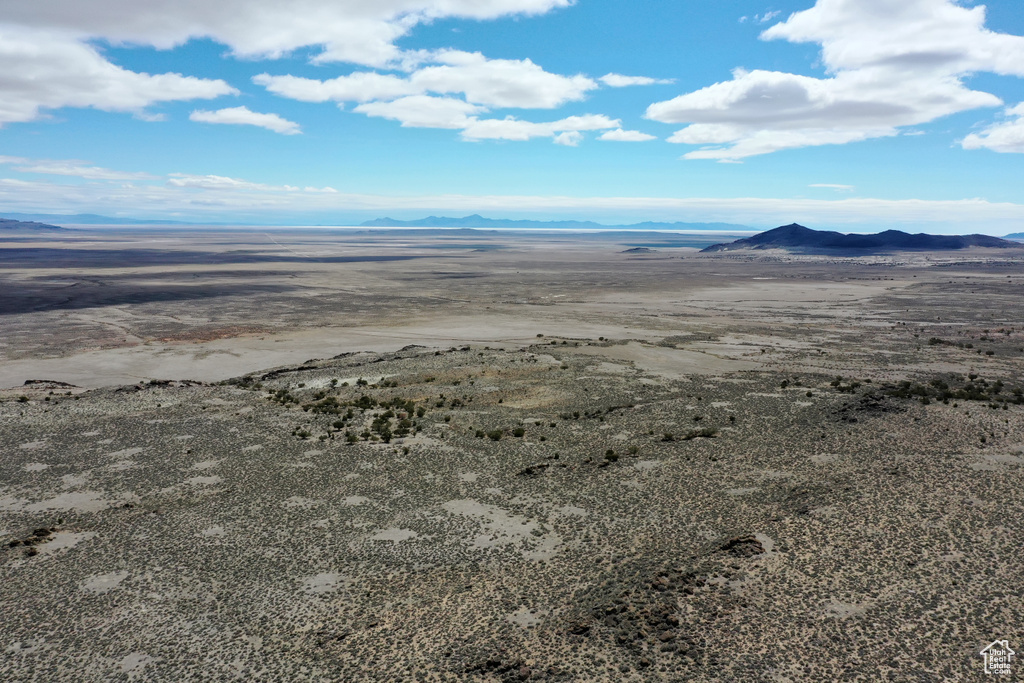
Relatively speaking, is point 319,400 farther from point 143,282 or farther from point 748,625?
point 143,282

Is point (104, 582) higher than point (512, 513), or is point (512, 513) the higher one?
point (512, 513)

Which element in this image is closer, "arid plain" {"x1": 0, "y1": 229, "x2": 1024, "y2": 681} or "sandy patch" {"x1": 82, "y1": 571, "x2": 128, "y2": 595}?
"arid plain" {"x1": 0, "y1": 229, "x2": 1024, "y2": 681}

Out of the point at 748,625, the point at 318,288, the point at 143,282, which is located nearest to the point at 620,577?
the point at 748,625

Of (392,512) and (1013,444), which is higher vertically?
(1013,444)

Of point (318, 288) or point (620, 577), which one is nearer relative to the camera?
point (620, 577)

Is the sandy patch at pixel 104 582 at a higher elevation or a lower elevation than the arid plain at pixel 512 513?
lower

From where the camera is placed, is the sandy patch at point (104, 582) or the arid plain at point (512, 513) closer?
the arid plain at point (512, 513)

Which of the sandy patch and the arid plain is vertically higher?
the arid plain

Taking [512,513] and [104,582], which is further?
[512,513]
